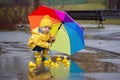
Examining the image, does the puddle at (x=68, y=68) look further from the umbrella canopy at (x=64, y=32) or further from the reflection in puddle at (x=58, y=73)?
the umbrella canopy at (x=64, y=32)

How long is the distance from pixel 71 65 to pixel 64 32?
893 millimetres

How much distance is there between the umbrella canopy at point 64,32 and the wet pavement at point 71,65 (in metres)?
0.47

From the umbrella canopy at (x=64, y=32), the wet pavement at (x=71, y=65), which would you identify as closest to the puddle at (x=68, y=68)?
the wet pavement at (x=71, y=65)

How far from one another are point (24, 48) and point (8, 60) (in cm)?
316

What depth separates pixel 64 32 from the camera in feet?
41.0

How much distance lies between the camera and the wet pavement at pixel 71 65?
10.4 meters

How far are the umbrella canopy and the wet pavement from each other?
0.47m

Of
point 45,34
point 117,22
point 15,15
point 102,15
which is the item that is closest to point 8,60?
point 45,34

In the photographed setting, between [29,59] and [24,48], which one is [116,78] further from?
[24,48]

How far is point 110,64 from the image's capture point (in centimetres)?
1248

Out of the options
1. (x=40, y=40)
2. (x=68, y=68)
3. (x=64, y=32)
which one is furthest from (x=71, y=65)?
(x=40, y=40)

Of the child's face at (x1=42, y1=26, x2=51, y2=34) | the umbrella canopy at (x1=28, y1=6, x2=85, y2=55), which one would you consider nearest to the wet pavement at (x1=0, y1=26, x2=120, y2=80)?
the umbrella canopy at (x1=28, y1=6, x2=85, y2=55)

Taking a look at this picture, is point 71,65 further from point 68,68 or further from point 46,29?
point 46,29

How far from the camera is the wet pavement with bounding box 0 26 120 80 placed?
1040 centimetres
